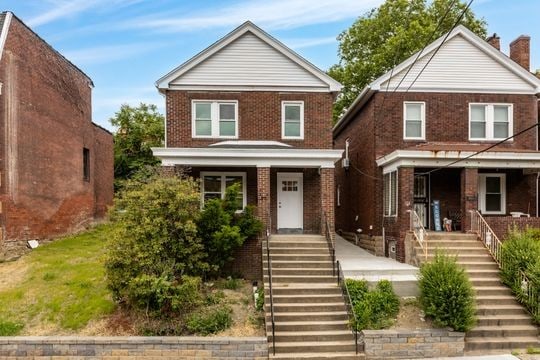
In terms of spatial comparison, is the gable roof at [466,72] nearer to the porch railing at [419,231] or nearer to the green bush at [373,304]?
the porch railing at [419,231]

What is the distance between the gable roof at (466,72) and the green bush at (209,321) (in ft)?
33.8

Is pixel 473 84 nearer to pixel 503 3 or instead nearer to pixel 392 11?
pixel 503 3

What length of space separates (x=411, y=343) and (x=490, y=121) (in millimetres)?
10398

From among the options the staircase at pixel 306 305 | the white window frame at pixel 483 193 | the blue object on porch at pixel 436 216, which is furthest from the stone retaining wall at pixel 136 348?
the white window frame at pixel 483 193

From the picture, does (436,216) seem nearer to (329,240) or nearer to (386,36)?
(329,240)

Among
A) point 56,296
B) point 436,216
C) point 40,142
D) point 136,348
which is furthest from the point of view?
point 40,142

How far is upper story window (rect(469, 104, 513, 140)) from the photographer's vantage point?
54.6ft

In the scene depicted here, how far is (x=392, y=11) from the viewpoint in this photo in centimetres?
3030

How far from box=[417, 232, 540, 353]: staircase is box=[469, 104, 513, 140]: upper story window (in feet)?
17.8

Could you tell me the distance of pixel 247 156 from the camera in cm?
1396

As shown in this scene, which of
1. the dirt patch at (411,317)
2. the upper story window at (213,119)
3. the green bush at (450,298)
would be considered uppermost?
the upper story window at (213,119)

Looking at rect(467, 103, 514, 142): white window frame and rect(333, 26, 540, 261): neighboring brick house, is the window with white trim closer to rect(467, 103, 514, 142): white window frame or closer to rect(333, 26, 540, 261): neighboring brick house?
rect(333, 26, 540, 261): neighboring brick house

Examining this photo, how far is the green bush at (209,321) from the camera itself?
33.0 feet

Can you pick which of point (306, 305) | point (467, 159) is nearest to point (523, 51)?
point (467, 159)
